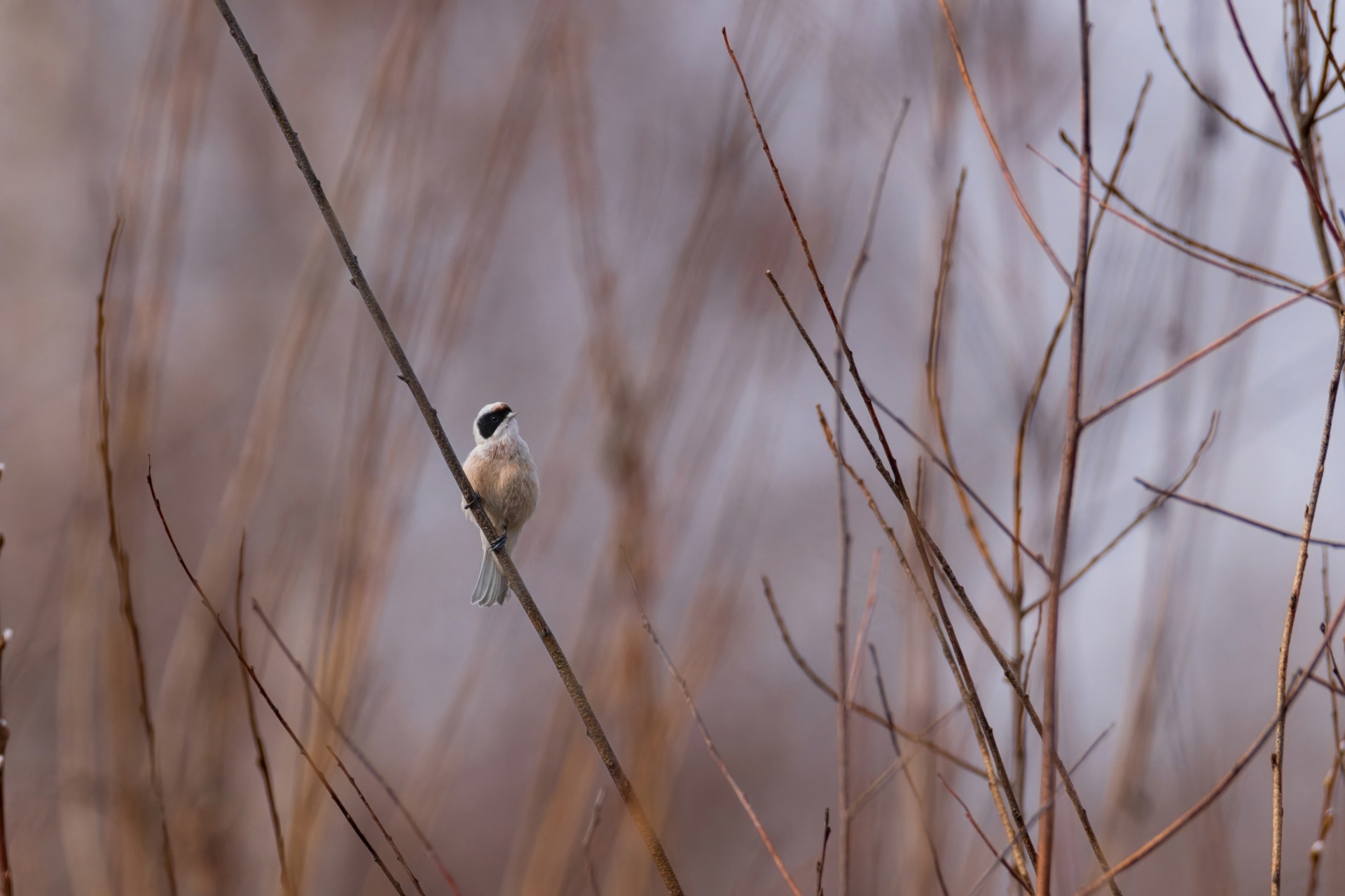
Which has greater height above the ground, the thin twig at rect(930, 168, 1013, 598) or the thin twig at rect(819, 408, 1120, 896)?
Result: the thin twig at rect(930, 168, 1013, 598)

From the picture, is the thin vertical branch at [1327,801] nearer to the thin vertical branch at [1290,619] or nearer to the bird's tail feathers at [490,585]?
the thin vertical branch at [1290,619]

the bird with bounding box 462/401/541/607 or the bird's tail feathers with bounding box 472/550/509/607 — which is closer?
the bird's tail feathers with bounding box 472/550/509/607

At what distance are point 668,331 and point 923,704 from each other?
0.91 metres

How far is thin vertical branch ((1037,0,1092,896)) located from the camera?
84 cm

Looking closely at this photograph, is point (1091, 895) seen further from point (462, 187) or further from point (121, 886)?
point (462, 187)

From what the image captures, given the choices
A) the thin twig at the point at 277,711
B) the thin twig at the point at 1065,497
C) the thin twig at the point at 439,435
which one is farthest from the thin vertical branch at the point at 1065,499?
the thin twig at the point at 277,711

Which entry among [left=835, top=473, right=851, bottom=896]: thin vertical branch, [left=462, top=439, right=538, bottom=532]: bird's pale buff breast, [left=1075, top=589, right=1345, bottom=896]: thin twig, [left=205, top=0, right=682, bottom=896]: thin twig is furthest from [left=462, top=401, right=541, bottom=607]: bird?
[left=1075, top=589, right=1345, bottom=896]: thin twig

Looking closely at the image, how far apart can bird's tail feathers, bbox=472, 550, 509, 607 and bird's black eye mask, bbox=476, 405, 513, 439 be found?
1.73ft

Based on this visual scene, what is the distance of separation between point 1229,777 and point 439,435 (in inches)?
38.5

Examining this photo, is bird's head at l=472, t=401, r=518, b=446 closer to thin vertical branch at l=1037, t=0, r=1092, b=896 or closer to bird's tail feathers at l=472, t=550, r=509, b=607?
bird's tail feathers at l=472, t=550, r=509, b=607

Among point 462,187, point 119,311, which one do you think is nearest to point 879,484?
point 462,187

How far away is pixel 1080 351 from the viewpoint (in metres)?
0.87

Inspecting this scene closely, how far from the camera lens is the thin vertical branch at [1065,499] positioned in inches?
33.0

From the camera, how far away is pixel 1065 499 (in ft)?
2.86
